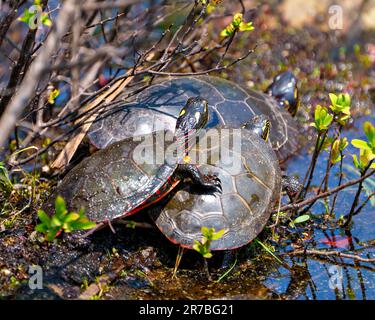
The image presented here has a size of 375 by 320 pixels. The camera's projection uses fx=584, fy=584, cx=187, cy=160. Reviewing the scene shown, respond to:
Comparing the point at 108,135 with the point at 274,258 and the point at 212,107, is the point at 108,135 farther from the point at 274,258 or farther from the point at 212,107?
the point at 274,258

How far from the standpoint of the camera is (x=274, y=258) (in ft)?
15.3

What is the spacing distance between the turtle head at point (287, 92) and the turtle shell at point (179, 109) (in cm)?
45

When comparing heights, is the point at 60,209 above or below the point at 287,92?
above

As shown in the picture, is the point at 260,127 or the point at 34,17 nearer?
the point at 34,17

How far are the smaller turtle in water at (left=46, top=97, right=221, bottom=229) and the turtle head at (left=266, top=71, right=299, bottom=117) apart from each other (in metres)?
2.56

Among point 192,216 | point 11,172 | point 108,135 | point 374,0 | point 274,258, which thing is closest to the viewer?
point 192,216

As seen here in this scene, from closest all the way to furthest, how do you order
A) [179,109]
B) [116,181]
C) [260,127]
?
[116,181]
[260,127]
[179,109]

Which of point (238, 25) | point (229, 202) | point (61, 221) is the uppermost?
point (238, 25)

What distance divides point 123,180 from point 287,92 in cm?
326

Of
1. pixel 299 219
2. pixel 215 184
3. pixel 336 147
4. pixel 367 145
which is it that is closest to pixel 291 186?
pixel 299 219

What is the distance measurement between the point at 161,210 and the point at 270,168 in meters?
0.98

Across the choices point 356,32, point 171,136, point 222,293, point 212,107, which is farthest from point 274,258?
point 356,32

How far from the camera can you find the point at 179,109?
5605 millimetres

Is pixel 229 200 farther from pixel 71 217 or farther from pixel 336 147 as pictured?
pixel 71 217
